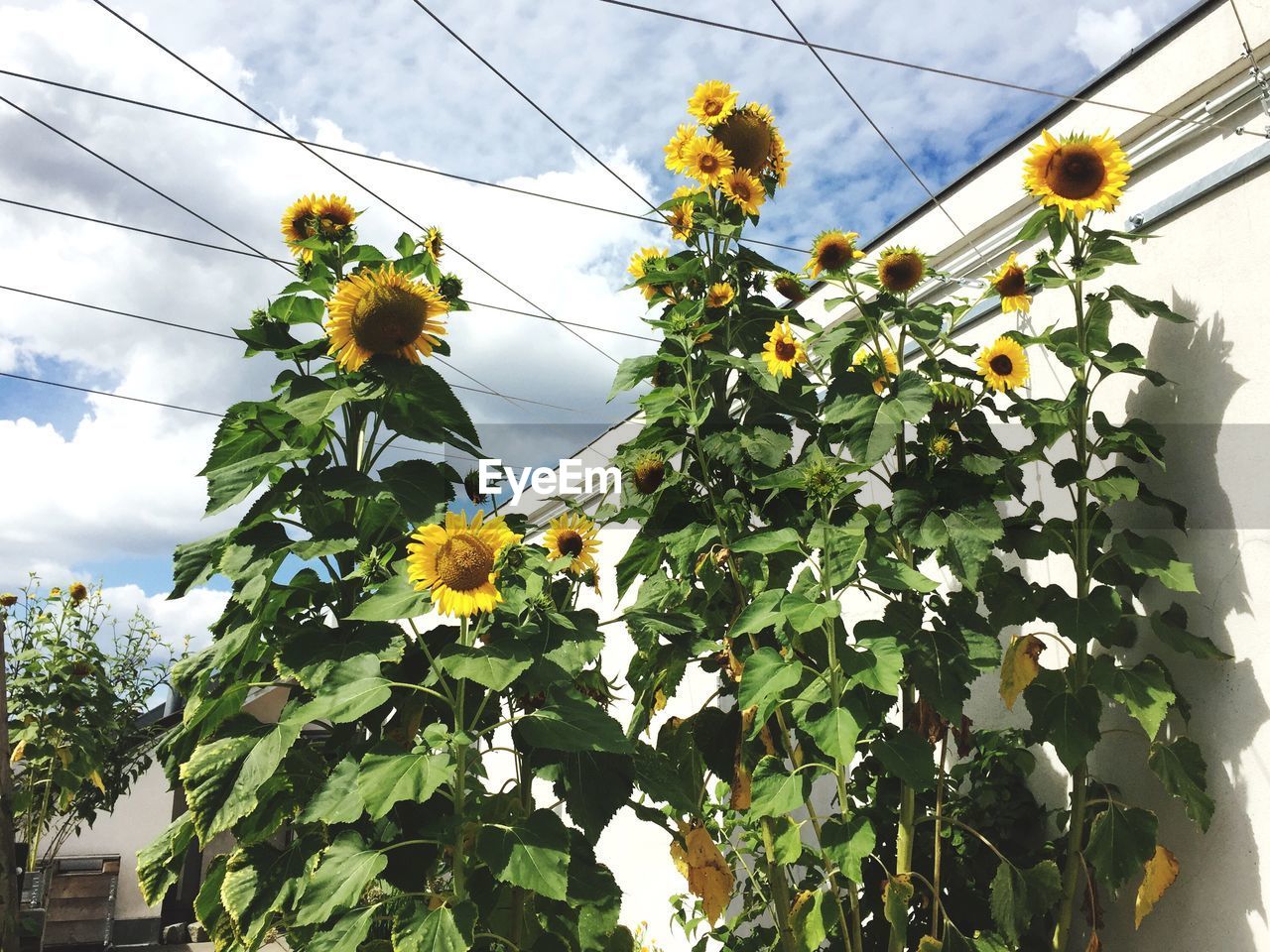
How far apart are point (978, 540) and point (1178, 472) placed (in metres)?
0.54

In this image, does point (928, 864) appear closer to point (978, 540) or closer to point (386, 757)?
point (978, 540)

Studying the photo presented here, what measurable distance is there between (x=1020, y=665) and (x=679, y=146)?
134cm

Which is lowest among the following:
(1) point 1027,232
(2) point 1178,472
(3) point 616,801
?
(3) point 616,801

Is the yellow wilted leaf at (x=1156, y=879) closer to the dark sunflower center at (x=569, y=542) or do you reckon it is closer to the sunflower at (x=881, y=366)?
the sunflower at (x=881, y=366)

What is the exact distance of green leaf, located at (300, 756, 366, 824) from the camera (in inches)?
51.0

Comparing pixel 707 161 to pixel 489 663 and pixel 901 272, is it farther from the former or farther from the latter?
pixel 489 663

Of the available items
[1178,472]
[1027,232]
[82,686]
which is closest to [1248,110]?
[1027,232]

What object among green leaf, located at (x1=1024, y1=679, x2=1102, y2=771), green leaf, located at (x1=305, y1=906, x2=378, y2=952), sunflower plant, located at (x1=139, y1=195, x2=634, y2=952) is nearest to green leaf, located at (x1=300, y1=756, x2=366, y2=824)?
sunflower plant, located at (x1=139, y1=195, x2=634, y2=952)

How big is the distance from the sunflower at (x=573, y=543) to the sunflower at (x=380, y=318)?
446 mm

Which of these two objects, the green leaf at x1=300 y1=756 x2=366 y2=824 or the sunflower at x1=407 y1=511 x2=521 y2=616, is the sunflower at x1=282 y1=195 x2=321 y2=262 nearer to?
the sunflower at x1=407 y1=511 x2=521 y2=616

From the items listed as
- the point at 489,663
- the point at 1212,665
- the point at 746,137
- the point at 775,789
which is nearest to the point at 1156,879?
the point at 1212,665

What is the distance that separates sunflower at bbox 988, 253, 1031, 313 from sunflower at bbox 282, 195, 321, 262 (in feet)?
4.72

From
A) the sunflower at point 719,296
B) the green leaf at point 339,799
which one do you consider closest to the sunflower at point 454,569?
the green leaf at point 339,799

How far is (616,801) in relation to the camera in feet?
4.67
